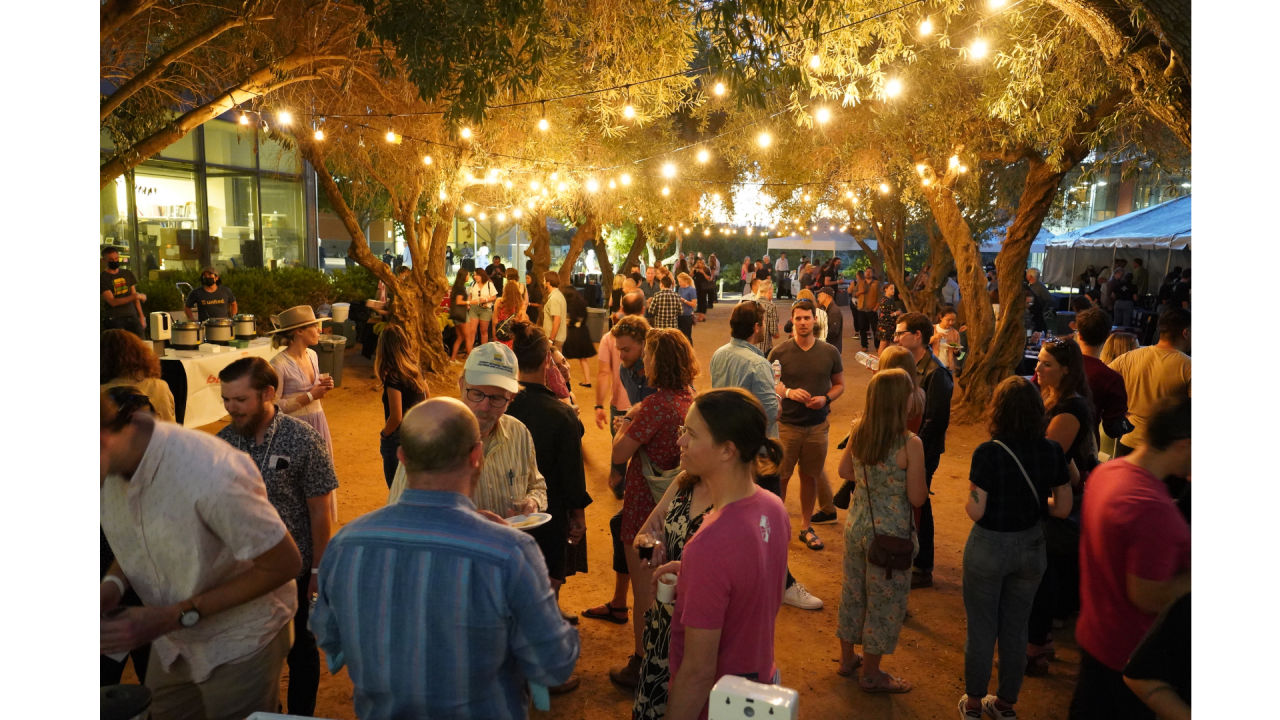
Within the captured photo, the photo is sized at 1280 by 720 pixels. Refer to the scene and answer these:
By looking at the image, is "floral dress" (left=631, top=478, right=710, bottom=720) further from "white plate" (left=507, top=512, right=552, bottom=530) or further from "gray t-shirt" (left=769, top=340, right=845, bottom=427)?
"gray t-shirt" (left=769, top=340, right=845, bottom=427)

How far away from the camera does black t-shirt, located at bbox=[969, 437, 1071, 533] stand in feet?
11.5

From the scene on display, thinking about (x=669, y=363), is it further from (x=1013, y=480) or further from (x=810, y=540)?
(x=810, y=540)

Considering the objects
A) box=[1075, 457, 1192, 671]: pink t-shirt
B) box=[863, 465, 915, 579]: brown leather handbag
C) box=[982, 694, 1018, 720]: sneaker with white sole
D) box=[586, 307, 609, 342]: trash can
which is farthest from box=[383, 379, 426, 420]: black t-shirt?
box=[586, 307, 609, 342]: trash can

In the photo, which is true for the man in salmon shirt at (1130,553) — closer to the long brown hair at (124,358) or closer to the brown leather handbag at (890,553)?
the brown leather handbag at (890,553)

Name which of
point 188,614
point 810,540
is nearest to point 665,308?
point 810,540

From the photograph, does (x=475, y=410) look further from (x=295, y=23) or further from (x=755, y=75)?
(x=295, y=23)

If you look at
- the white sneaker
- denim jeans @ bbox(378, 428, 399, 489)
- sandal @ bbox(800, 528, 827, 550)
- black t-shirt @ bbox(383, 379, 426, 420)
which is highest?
black t-shirt @ bbox(383, 379, 426, 420)

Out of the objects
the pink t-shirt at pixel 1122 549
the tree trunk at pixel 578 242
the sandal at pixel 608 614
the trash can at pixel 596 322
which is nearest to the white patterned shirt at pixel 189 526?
the pink t-shirt at pixel 1122 549

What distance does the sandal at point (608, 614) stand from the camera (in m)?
4.75

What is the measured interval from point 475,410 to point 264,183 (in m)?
19.9

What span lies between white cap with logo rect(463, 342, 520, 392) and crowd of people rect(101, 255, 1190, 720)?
10 mm

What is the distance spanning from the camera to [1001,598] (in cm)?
363

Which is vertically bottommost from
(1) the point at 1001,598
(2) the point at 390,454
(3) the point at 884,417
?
(1) the point at 1001,598

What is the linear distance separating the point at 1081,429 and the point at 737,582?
292 centimetres
